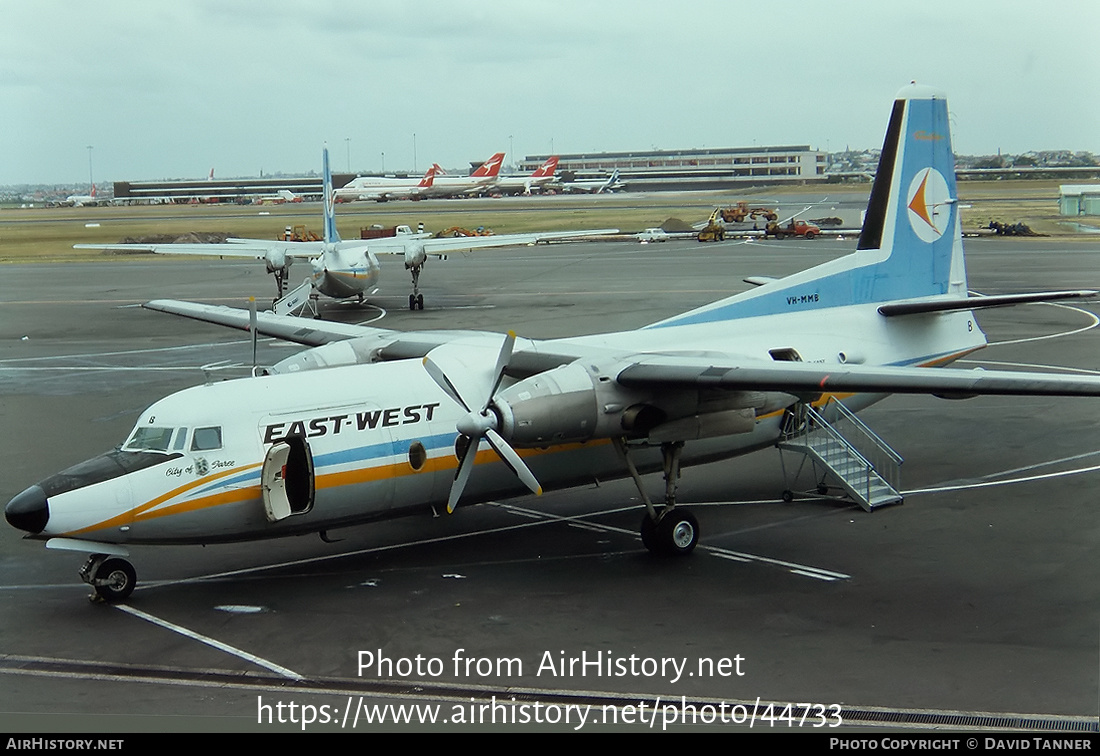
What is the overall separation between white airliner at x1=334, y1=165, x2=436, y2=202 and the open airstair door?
5867 inches

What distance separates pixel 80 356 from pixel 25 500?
2676cm

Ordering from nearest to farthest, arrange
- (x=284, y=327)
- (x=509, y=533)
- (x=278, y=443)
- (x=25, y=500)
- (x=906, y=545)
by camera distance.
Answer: (x=25, y=500)
(x=278, y=443)
(x=906, y=545)
(x=509, y=533)
(x=284, y=327)

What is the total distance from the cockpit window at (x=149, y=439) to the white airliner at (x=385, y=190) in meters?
149

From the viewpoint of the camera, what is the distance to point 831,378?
1605cm

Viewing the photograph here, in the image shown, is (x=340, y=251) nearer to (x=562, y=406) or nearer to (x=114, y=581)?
(x=114, y=581)

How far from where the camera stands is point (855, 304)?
74.4 ft

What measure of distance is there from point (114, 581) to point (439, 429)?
18.1 ft

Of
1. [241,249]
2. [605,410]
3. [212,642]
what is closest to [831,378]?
[605,410]

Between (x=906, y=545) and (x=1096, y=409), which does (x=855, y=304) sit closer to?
(x=906, y=545)

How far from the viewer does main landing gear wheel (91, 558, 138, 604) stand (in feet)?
53.8

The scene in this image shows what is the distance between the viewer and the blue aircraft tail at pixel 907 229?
22639mm

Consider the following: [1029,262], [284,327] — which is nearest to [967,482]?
[284,327]

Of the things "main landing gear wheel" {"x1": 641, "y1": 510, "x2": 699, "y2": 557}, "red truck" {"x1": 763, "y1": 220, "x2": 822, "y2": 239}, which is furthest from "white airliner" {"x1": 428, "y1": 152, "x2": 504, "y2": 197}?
"main landing gear wheel" {"x1": 641, "y1": 510, "x2": 699, "y2": 557}

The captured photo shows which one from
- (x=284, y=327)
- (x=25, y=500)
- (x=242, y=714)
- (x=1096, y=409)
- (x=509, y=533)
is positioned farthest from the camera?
(x=1096, y=409)
